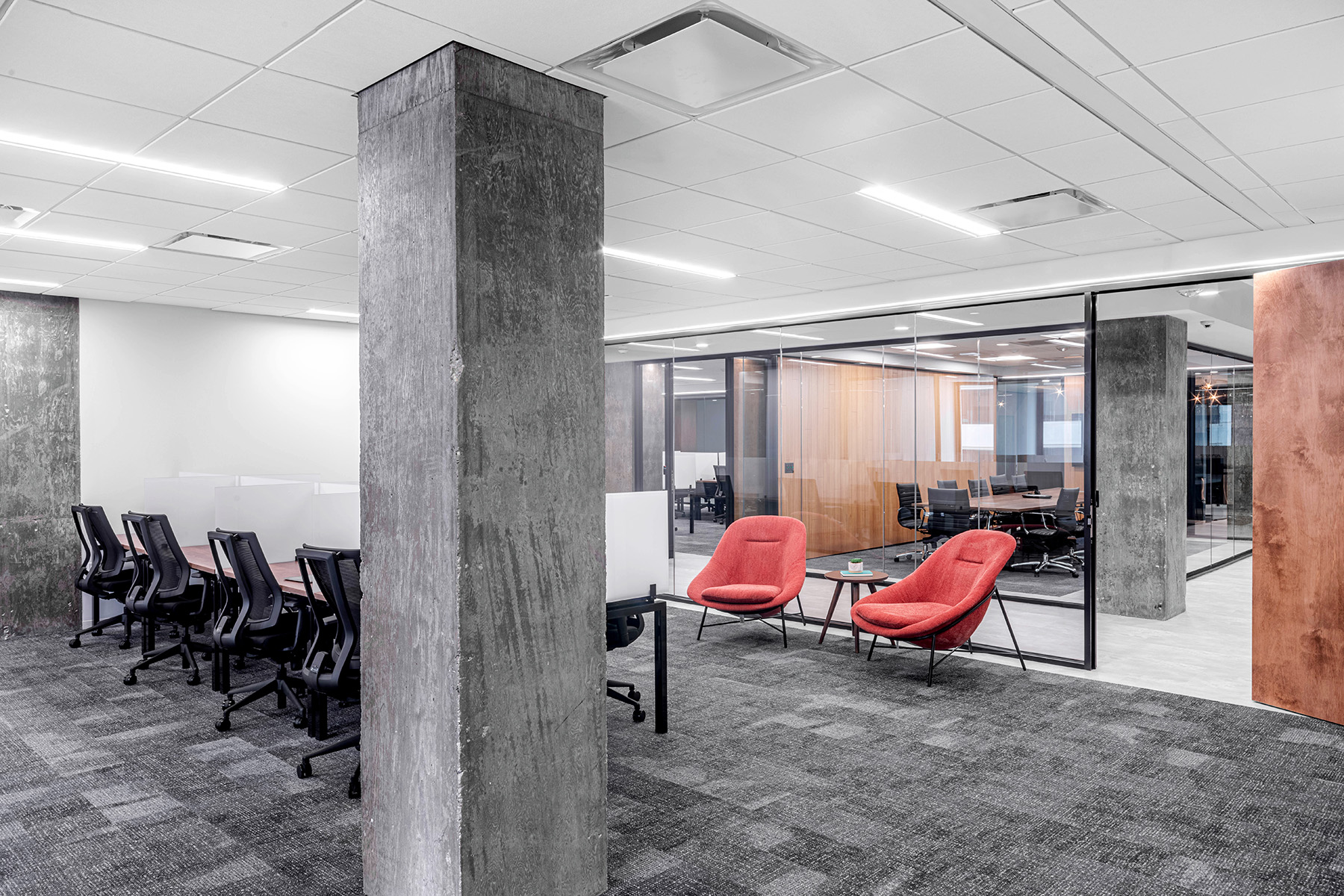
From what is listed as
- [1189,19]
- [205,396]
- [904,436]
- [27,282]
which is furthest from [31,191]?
[904,436]

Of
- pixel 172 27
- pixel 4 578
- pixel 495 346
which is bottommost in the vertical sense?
pixel 4 578

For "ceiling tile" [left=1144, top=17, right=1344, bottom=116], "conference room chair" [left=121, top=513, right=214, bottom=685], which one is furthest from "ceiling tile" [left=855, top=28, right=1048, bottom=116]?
"conference room chair" [left=121, top=513, right=214, bottom=685]

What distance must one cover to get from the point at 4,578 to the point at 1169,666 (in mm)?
9129

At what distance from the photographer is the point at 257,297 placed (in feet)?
25.0

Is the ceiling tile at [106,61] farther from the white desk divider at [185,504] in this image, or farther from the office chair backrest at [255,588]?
the white desk divider at [185,504]

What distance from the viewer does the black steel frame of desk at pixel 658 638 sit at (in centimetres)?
468

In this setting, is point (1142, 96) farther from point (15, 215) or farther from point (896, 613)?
point (15, 215)

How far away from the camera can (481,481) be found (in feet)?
9.00

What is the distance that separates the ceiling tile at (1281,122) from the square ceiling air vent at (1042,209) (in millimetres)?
840

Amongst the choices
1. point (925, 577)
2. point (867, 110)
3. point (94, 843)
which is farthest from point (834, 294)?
point (94, 843)

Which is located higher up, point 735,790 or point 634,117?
point 634,117

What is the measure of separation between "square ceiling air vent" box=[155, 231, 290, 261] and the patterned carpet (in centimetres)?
284

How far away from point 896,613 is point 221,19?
478cm

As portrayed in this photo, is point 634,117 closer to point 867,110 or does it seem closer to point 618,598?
point 867,110
